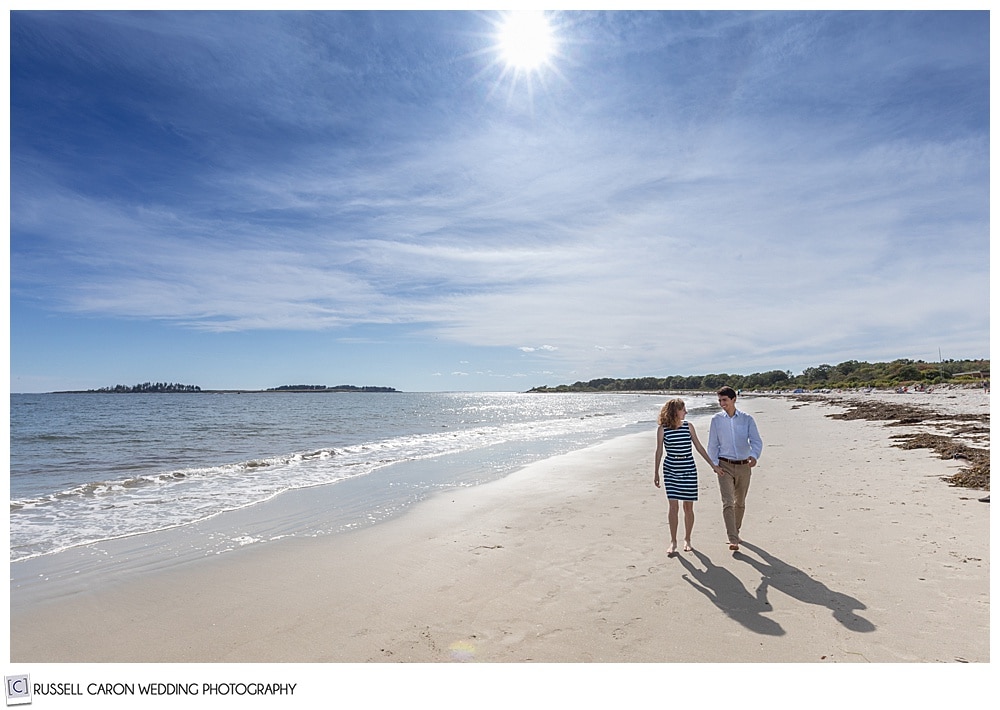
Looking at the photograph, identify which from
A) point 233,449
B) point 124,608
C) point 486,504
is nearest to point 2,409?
point 124,608

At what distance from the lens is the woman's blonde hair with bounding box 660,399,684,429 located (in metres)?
6.62

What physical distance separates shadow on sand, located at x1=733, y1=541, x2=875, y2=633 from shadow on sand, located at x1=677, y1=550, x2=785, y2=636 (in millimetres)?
142

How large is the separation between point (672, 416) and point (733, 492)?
126cm

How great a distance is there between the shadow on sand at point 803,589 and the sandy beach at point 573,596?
0.02m

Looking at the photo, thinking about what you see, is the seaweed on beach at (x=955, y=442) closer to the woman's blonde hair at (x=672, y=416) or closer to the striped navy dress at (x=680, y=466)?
the striped navy dress at (x=680, y=466)

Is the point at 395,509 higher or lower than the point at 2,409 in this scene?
lower

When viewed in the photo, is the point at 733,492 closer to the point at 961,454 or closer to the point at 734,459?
the point at 734,459

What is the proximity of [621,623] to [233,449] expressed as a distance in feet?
72.2

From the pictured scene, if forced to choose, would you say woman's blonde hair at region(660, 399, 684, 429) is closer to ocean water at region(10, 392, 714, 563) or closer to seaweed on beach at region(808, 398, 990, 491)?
ocean water at region(10, 392, 714, 563)

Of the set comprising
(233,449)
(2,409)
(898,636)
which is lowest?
(233,449)

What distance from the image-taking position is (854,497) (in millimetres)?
9359

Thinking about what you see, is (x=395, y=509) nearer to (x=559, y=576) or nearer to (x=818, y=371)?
(x=559, y=576)

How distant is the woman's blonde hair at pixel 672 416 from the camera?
21.7ft
